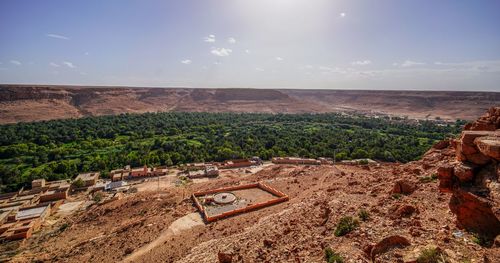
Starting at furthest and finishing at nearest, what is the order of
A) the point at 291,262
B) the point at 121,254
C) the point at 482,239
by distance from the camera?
the point at 121,254, the point at 291,262, the point at 482,239

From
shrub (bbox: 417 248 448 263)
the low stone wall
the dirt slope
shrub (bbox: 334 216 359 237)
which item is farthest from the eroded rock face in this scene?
the low stone wall

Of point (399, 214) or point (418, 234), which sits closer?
point (418, 234)

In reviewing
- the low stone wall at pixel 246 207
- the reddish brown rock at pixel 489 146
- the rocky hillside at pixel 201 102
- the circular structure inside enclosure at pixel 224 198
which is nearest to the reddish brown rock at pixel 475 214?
the reddish brown rock at pixel 489 146

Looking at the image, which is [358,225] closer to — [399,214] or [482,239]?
[399,214]

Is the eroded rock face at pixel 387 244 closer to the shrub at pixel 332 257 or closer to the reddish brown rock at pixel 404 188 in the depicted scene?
the shrub at pixel 332 257

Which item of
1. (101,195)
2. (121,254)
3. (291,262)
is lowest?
(101,195)

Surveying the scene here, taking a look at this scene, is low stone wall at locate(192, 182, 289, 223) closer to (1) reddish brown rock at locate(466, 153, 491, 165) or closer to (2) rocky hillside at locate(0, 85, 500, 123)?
(1) reddish brown rock at locate(466, 153, 491, 165)

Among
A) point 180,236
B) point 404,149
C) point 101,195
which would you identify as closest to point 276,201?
point 180,236

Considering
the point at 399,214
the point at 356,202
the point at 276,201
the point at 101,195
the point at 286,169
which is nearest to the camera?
the point at 399,214
